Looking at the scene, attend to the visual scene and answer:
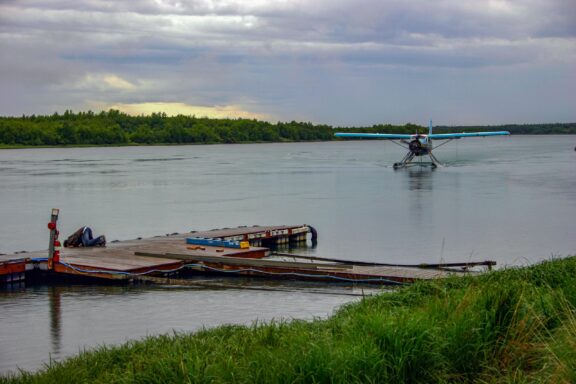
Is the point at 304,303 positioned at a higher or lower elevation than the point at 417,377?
lower

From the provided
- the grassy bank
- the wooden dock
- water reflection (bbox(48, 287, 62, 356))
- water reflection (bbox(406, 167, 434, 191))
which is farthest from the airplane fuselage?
the grassy bank

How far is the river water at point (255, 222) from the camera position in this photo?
37.6ft

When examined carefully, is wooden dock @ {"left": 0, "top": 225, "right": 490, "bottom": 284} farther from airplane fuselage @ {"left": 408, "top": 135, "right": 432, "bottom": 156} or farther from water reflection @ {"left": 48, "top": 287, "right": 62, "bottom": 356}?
airplane fuselage @ {"left": 408, "top": 135, "right": 432, "bottom": 156}

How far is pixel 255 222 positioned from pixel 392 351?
69.0 feet

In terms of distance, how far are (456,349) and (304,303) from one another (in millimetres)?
6404

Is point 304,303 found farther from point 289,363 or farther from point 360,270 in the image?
point 289,363

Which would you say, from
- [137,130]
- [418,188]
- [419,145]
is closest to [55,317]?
[418,188]

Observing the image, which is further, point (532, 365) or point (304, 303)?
point (304, 303)

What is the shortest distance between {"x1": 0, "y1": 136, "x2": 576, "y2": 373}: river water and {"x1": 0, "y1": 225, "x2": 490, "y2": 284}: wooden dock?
0.34m

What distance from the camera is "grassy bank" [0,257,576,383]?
5.48 m

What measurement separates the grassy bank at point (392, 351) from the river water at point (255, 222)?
3.09 metres

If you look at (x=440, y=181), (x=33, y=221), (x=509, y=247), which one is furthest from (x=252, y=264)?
(x=440, y=181)

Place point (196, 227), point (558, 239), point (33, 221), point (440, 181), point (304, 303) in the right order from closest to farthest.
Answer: point (304, 303), point (558, 239), point (196, 227), point (33, 221), point (440, 181)

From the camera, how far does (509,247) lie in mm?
19938
